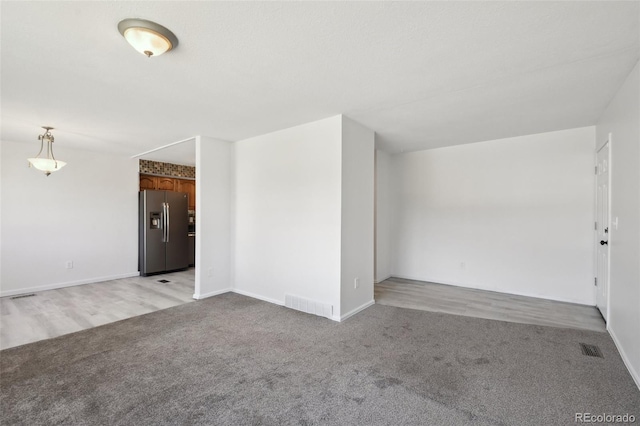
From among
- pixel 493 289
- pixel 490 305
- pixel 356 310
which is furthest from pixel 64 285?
pixel 493 289

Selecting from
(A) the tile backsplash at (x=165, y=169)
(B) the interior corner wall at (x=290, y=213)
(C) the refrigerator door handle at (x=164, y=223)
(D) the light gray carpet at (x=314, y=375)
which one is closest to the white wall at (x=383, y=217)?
(B) the interior corner wall at (x=290, y=213)

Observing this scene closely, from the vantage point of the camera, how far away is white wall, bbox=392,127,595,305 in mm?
4133

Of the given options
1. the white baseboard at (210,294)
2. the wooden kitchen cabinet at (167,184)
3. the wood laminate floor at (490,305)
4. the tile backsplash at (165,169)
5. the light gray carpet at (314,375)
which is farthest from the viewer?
the wooden kitchen cabinet at (167,184)

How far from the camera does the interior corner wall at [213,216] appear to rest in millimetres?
4430

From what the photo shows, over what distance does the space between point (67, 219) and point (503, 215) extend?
745 cm

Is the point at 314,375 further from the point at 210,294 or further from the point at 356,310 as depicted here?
the point at 210,294

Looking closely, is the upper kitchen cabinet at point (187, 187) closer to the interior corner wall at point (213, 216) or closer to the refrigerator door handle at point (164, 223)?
the refrigerator door handle at point (164, 223)

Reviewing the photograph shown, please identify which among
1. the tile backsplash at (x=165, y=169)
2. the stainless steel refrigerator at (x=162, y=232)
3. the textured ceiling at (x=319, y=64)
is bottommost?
the stainless steel refrigerator at (x=162, y=232)

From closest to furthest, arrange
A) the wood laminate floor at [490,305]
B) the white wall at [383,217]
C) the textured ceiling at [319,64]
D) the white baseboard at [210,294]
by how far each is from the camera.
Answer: the textured ceiling at [319,64] < the wood laminate floor at [490,305] < the white baseboard at [210,294] < the white wall at [383,217]

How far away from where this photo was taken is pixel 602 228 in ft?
11.5

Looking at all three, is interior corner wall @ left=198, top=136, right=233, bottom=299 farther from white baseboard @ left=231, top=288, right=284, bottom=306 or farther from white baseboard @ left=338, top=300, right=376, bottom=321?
white baseboard @ left=338, top=300, right=376, bottom=321

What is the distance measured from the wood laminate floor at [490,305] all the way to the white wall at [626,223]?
0.52 m

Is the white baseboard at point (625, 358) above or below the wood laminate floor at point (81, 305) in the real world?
above

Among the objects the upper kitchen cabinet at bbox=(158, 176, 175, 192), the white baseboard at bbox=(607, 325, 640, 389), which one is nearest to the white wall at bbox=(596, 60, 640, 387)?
the white baseboard at bbox=(607, 325, 640, 389)
